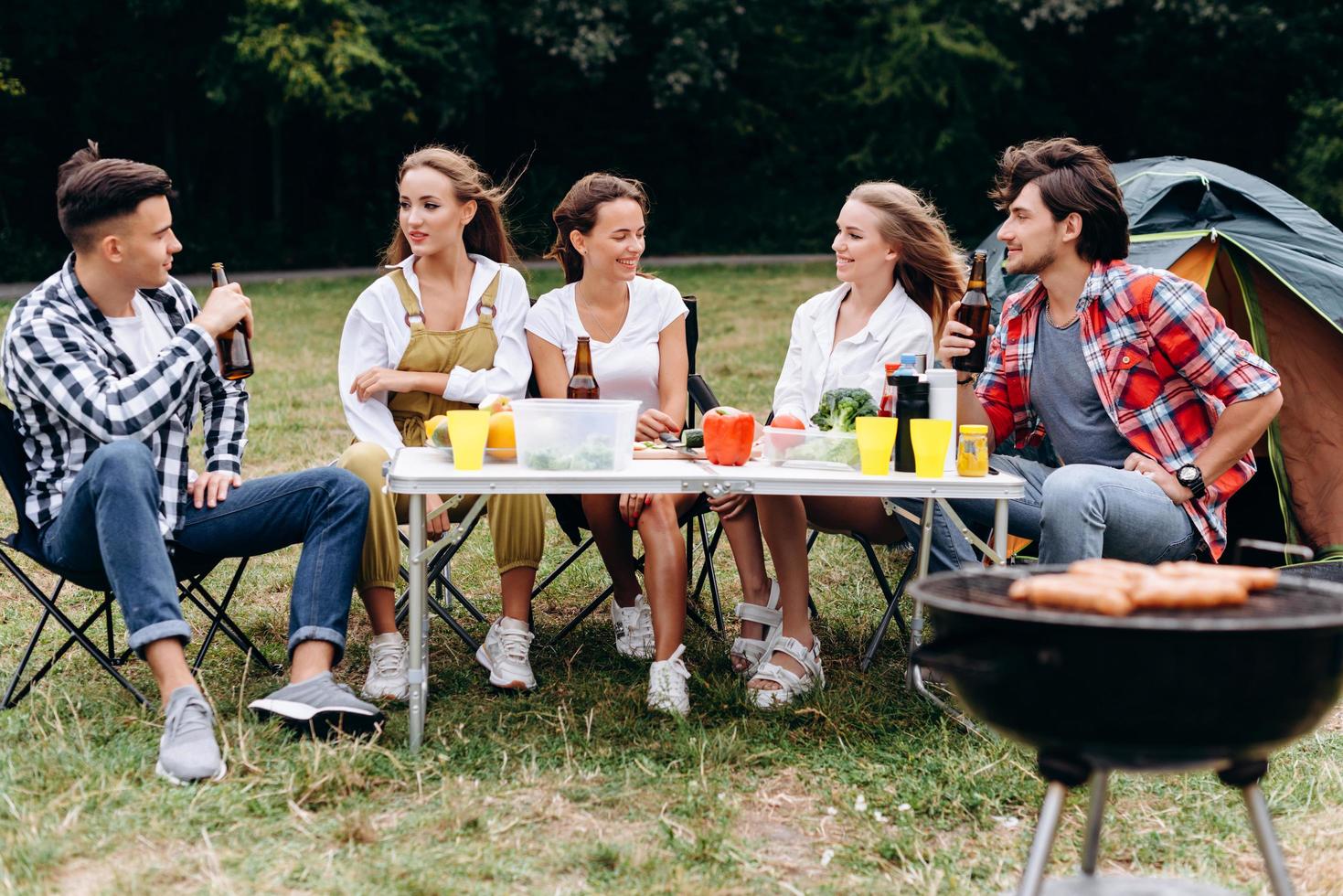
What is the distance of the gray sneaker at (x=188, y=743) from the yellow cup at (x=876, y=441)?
60.6 inches

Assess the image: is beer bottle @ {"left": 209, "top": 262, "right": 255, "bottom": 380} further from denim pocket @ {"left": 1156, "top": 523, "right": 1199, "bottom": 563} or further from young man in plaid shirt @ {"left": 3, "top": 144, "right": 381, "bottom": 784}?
denim pocket @ {"left": 1156, "top": 523, "right": 1199, "bottom": 563}

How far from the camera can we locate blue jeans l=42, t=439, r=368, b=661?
287cm

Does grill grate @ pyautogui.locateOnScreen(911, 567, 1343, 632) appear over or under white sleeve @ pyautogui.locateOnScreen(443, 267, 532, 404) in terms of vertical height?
under

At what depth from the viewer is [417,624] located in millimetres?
2971

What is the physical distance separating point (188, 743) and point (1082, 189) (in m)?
2.56

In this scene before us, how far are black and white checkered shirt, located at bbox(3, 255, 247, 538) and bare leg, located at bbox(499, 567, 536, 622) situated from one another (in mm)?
843

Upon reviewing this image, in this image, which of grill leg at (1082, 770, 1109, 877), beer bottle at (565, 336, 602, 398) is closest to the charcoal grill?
grill leg at (1082, 770, 1109, 877)

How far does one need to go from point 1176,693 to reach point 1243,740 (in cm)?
14

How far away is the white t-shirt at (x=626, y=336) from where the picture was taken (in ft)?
12.7

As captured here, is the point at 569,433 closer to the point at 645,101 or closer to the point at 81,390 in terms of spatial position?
the point at 81,390

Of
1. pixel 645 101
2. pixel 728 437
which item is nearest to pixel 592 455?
pixel 728 437

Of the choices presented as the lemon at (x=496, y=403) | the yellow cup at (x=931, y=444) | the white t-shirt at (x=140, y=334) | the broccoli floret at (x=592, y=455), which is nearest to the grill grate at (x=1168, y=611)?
the yellow cup at (x=931, y=444)

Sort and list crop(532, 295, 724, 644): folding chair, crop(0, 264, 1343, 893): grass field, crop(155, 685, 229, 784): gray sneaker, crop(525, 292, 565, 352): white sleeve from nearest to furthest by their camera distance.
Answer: crop(0, 264, 1343, 893): grass field < crop(155, 685, 229, 784): gray sneaker < crop(532, 295, 724, 644): folding chair < crop(525, 292, 565, 352): white sleeve

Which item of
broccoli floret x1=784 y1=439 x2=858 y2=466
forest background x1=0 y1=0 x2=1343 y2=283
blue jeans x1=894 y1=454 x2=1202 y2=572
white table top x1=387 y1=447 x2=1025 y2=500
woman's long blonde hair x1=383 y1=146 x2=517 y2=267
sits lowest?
blue jeans x1=894 y1=454 x2=1202 y2=572
